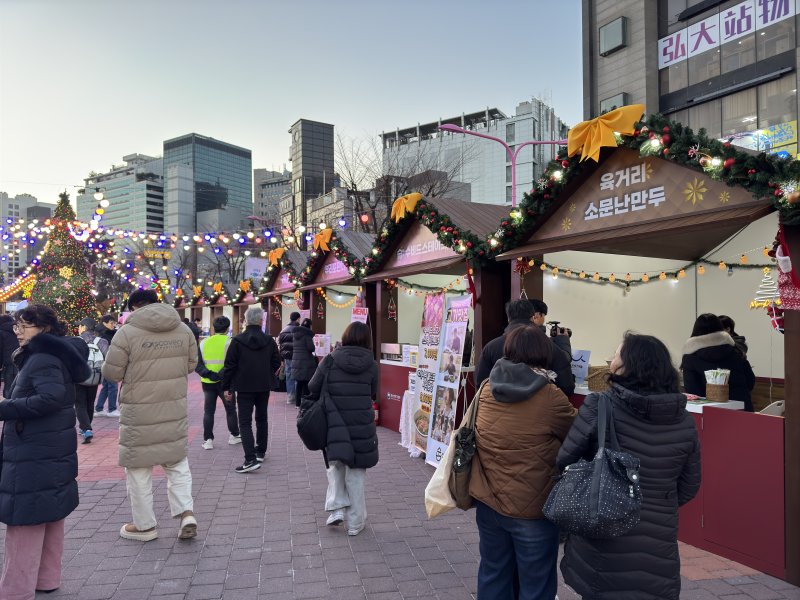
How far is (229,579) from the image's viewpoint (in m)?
3.67

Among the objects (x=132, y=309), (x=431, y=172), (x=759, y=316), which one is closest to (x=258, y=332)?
(x=132, y=309)

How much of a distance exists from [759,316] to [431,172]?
50.4 ft

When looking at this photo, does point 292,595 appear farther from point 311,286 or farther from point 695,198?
point 311,286

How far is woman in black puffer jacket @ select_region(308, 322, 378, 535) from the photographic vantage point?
4445 millimetres

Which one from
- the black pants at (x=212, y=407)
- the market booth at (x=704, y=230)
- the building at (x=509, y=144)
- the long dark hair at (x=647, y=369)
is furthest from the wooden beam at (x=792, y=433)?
the building at (x=509, y=144)

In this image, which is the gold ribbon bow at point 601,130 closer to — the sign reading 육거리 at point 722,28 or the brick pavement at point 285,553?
the brick pavement at point 285,553

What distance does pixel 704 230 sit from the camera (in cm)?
481

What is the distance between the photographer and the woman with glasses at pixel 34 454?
313 cm

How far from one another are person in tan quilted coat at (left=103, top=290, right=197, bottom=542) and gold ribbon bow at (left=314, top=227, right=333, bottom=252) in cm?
713

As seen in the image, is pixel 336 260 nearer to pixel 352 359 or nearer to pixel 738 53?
Result: pixel 352 359

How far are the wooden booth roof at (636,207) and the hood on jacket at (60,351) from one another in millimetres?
4260

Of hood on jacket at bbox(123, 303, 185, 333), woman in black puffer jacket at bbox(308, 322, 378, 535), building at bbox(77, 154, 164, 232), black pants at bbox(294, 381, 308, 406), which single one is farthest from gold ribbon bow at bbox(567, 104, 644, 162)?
building at bbox(77, 154, 164, 232)

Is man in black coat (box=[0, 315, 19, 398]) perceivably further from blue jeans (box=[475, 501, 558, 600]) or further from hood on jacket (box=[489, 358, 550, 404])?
hood on jacket (box=[489, 358, 550, 404])

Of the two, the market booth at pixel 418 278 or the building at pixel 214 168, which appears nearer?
the market booth at pixel 418 278
